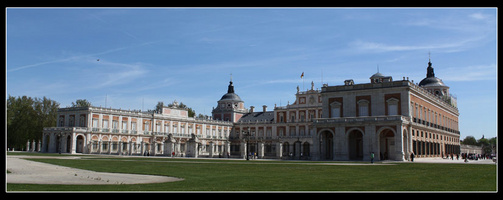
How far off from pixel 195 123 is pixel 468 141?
354 ft

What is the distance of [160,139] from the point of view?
83562 millimetres

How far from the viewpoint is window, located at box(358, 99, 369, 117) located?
53.9 metres

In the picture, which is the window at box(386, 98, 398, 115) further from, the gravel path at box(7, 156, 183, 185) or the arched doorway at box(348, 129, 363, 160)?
the gravel path at box(7, 156, 183, 185)

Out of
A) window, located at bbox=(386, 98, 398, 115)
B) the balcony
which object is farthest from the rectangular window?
the balcony

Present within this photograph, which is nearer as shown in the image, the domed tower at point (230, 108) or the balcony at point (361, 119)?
the balcony at point (361, 119)

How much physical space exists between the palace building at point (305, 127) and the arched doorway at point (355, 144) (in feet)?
0.37

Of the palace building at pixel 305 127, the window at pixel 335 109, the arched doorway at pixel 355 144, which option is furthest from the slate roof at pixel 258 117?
the arched doorway at pixel 355 144

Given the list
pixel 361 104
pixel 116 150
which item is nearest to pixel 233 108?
pixel 116 150

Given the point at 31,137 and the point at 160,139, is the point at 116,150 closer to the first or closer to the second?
the point at 160,139

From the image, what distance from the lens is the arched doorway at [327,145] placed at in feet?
176

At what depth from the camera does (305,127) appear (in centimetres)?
8575

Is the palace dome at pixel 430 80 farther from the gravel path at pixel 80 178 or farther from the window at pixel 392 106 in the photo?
the gravel path at pixel 80 178

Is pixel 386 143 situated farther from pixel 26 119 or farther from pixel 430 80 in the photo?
pixel 26 119

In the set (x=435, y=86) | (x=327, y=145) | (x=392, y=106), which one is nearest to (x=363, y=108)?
(x=392, y=106)
